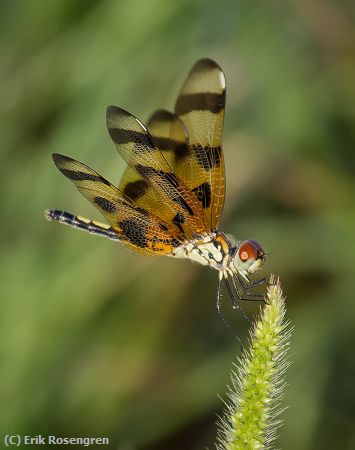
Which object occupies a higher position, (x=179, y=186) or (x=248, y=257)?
(x=179, y=186)

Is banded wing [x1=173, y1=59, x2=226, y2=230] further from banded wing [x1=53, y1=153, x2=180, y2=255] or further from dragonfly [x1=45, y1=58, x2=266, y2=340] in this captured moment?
banded wing [x1=53, y1=153, x2=180, y2=255]

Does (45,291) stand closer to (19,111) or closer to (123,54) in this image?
(19,111)

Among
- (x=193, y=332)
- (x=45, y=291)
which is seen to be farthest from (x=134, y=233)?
(x=193, y=332)

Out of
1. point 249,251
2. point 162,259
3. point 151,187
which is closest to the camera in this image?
point 249,251

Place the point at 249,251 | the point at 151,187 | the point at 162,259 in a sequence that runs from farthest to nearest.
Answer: the point at 162,259, the point at 151,187, the point at 249,251

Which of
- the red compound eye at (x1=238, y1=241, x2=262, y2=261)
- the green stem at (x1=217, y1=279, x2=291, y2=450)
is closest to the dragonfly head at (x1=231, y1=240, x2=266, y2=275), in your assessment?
the red compound eye at (x1=238, y1=241, x2=262, y2=261)

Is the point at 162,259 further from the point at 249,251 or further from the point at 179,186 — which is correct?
the point at 249,251

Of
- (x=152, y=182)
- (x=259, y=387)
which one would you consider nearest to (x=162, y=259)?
(x=152, y=182)

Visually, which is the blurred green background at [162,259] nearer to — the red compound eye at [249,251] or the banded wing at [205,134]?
the banded wing at [205,134]
